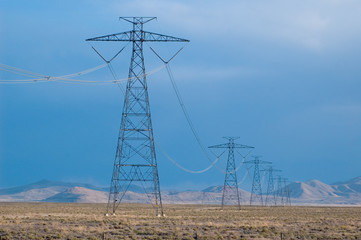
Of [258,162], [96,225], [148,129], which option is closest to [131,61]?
[148,129]

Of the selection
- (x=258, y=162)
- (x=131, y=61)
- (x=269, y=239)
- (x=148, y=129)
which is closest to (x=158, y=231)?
(x=269, y=239)

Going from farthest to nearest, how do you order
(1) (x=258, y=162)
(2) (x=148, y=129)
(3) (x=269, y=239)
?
(1) (x=258, y=162) < (2) (x=148, y=129) < (3) (x=269, y=239)

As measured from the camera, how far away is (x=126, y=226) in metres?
62.2

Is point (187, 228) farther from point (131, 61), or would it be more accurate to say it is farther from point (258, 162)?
point (258, 162)

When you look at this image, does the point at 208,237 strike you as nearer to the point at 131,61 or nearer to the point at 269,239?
the point at 269,239

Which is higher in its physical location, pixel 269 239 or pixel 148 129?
pixel 148 129

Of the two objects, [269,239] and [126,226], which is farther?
[126,226]

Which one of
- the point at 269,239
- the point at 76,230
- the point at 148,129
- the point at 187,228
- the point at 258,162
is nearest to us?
the point at 269,239

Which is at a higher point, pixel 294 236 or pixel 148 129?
pixel 148 129

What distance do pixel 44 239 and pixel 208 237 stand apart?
12821 millimetres

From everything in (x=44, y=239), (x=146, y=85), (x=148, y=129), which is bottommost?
(x=44, y=239)

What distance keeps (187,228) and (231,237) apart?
993 cm

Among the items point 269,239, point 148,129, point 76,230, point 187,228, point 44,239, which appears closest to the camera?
point 44,239

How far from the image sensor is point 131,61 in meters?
72.1
